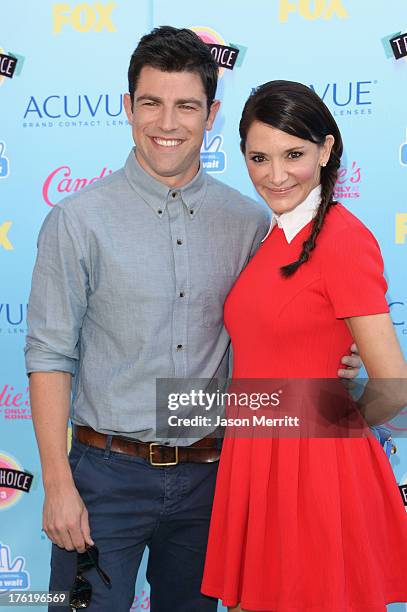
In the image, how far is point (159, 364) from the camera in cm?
164

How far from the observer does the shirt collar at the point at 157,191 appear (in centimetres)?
168

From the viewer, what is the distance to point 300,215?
1580 millimetres

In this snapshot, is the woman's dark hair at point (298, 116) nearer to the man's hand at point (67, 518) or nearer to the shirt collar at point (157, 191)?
the shirt collar at point (157, 191)

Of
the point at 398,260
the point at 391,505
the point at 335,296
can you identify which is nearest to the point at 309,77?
the point at 398,260

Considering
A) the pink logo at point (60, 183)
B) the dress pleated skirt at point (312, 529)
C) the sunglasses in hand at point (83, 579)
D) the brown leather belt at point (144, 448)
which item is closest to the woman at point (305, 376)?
the dress pleated skirt at point (312, 529)

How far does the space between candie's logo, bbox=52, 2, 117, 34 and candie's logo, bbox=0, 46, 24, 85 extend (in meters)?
0.16

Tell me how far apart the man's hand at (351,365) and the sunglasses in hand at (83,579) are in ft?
2.11

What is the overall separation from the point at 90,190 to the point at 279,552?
858mm

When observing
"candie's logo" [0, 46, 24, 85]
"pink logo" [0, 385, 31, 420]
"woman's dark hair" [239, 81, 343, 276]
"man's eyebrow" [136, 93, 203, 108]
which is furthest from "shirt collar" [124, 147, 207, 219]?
"pink logo" [0, 385, 31, 420]

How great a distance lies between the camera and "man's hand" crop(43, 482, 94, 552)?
156 cm

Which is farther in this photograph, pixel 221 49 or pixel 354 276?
pixel 221 49

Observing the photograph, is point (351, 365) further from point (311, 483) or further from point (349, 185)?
point (349, 185)

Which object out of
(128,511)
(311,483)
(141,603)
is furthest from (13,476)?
(311,483)

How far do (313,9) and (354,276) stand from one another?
4.36 feet
